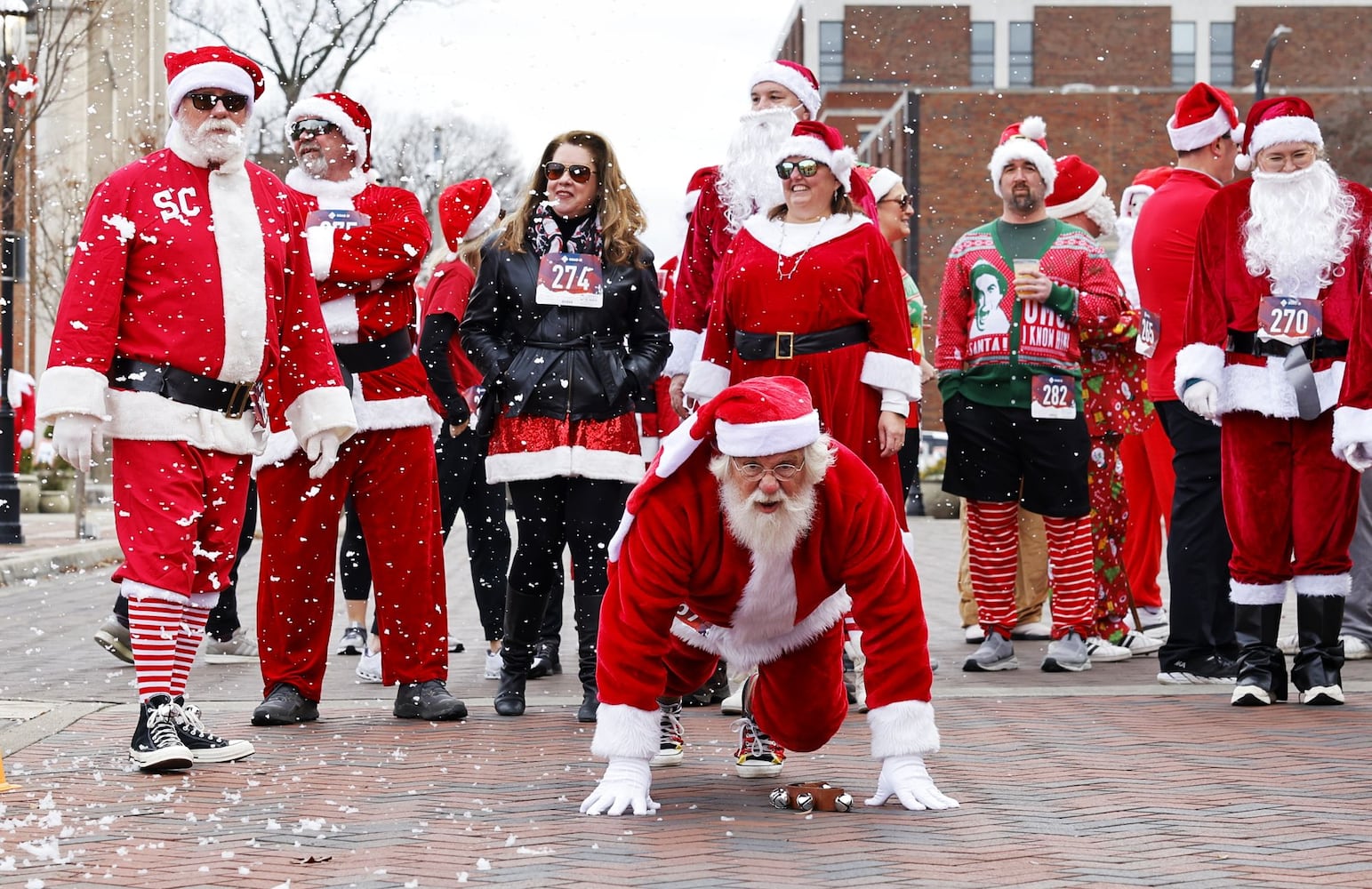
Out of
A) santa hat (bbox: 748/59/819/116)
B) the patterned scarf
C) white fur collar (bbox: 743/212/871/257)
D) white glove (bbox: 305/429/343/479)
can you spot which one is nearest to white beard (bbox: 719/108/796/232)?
santa hat (bbox: 748/59/819/116)

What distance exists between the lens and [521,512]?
7.31 metres

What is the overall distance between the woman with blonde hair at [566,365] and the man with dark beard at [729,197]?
33 centimetres

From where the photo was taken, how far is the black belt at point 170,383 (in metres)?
5.93

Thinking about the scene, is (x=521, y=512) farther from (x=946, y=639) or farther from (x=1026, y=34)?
(x=1026, y=34)

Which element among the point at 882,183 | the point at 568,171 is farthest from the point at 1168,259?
the point at 568,171

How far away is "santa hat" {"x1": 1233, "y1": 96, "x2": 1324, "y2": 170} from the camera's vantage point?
7.52m

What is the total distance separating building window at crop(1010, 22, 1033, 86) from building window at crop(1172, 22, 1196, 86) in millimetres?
5090

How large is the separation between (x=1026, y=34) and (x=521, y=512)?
2504 inches

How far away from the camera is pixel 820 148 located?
281 inches

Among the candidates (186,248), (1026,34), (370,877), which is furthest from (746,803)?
(1026,34)

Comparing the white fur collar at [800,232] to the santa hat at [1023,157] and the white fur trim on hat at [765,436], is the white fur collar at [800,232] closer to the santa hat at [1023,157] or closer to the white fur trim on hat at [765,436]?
the santa hat at [1023,157]

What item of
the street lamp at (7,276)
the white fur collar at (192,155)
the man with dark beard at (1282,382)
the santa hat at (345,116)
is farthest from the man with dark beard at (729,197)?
the street lamp at (7,276)

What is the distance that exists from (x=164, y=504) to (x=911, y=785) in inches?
98.0

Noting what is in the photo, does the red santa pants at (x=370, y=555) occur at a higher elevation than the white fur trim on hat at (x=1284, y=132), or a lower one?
lower
